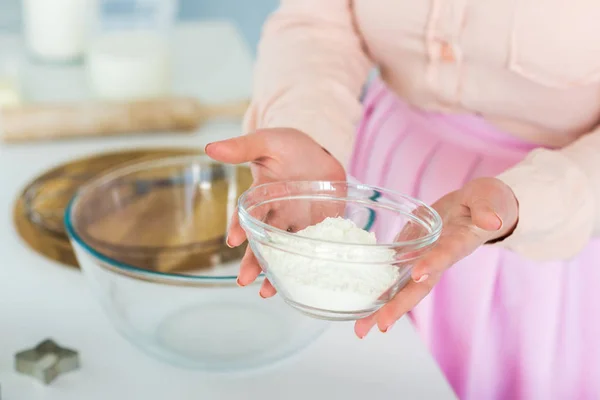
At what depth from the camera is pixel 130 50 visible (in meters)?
1.21

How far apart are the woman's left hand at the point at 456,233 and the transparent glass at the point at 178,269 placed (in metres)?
0.14

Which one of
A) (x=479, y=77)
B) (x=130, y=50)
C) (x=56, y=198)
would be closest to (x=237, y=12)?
(x=130, y=50)

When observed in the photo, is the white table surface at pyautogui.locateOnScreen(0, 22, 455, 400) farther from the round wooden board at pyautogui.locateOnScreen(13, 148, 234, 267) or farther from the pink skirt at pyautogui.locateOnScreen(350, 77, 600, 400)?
the pink skirt at pyautogui.locateOnScreen(350, 77, 600, 400)

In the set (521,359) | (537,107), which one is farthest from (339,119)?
(521,359)

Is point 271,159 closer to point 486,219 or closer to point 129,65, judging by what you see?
point 486,219

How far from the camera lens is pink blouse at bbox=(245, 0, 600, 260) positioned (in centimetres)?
61

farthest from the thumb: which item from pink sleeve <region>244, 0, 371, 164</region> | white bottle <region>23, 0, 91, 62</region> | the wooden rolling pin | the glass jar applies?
white bottle <region>23, 0, 91, 62</region>

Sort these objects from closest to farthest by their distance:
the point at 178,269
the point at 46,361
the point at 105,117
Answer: the point at 46,361 < the point at 178,269 < the point at 105,117

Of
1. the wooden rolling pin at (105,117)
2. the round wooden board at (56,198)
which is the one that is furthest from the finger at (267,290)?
the wooden rolling pin at (105,117)

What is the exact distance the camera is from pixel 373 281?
0.46 m

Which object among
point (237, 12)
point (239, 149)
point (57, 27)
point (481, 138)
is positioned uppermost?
point (239, 149)

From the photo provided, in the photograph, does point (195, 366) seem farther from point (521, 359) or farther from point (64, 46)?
A: point (64, 46)

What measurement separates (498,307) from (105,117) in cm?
61

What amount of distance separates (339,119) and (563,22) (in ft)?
0.71
